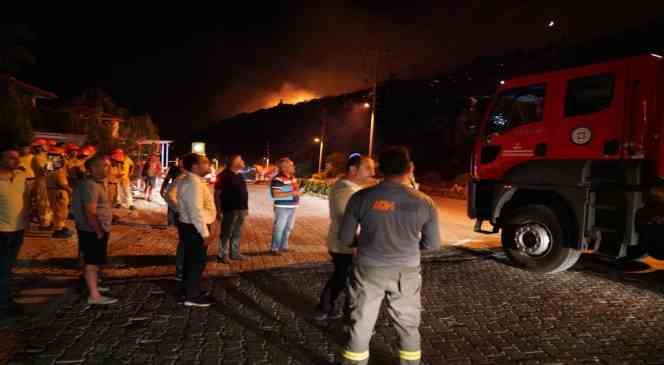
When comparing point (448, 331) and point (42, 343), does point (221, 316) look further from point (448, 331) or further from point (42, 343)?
point (448, 331)

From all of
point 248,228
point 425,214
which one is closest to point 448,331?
point 425,214

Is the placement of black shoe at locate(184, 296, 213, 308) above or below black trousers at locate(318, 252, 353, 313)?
below

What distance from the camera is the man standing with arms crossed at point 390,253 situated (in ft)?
10.3

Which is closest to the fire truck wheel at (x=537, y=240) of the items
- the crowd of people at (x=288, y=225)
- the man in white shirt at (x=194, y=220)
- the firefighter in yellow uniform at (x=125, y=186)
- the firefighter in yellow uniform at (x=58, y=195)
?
the crowd of people at (x=288, y=225)

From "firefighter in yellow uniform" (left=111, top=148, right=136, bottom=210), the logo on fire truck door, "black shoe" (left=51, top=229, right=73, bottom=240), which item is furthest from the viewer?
"firefighter in yellow uniform" (left=111, top=148, right=136, bottom=210)

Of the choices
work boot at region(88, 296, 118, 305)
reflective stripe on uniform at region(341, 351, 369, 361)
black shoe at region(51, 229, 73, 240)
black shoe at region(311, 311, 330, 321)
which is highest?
reflective stripe on uniform at region(341, 351, 369, 361)

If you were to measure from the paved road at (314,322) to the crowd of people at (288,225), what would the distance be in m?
0.35

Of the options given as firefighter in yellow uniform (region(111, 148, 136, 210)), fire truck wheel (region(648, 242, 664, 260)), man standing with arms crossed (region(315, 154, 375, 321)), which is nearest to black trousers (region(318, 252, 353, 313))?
man standing with arms crossed (region(315, 154, 375, 321))

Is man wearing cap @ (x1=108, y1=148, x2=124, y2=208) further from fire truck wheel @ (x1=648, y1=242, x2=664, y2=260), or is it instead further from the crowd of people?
fire truck wheel @ (x1=648, y1=242, x2=664, y2=260)

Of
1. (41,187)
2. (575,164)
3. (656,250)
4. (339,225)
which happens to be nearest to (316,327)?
(339,225)

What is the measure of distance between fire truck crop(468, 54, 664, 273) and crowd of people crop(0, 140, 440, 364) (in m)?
2.58

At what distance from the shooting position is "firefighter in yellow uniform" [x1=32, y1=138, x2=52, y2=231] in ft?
30.2

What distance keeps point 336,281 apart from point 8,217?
3332 millimetres

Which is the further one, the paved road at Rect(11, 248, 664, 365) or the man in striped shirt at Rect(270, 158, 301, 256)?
the man in striped shirt at Rect(270, 158, 301, 256)
